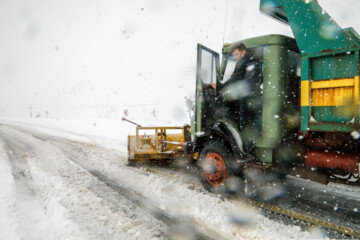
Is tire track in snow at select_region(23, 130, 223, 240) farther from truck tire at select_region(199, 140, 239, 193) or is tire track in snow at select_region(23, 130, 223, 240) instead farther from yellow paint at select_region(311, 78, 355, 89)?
yellow paint at select_region(311, 78, 355, 89)

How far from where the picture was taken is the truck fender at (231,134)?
3.25 meters

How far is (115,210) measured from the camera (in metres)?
3.10

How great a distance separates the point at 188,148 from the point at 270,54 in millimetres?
2228

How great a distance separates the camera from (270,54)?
10.1 feet

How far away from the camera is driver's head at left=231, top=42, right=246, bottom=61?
3357 millimetres

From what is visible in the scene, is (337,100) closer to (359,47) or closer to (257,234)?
(359,47)

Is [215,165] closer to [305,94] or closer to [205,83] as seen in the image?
[205,83]

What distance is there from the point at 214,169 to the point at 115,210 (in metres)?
1.72

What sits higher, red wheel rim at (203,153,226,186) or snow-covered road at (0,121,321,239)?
red wheel rim at (203,153,226,186)

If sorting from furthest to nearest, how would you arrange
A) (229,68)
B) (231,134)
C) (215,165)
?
(229,68), (215,165), (231,134)

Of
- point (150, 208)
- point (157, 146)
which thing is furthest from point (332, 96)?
point (157, 146)

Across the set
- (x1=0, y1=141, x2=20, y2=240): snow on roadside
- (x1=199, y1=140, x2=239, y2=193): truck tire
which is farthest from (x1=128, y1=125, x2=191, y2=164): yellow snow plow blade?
(x1=0, y1=141, x2=20, y2=240): snow on roadside

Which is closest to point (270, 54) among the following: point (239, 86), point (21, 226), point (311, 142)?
point (239, 86)

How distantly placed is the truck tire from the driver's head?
4.83 ft
